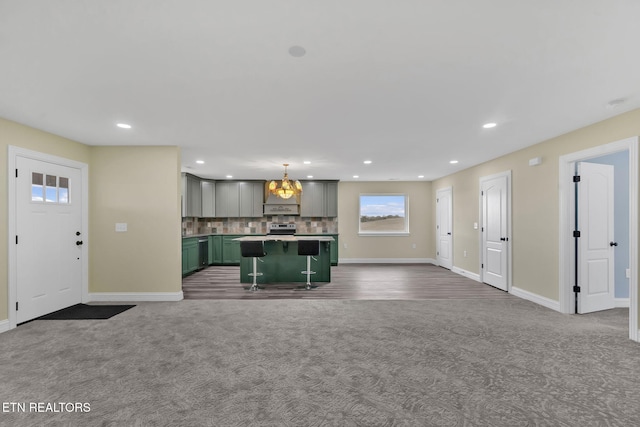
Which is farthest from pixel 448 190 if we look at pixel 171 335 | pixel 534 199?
pixel 171 335

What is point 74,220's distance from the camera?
4.43 m

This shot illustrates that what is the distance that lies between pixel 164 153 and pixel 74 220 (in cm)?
166

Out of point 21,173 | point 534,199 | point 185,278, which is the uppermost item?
point 21,173

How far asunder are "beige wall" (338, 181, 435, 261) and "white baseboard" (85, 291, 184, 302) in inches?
202

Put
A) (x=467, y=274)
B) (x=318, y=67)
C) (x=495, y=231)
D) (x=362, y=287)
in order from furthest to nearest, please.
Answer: (x=467, y=274) < (x=362, y=287) < (x=495, y=231) < (x=318, y=67)

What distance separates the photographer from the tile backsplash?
877 centimetres

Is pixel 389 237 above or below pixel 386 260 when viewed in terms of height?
above

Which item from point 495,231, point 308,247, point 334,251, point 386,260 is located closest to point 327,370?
point 308,247

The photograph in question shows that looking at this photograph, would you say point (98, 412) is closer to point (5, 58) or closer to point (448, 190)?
point (5, 58)

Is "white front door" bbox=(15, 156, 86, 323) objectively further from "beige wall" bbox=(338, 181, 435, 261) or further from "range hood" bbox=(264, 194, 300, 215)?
"beige wall" bbox=(338, 181, 435, 261)

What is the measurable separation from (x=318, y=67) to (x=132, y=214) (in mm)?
4072

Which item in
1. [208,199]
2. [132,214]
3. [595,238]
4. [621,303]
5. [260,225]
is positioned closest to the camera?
[595,238]

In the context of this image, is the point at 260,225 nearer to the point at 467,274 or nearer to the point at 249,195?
the point at 249,195

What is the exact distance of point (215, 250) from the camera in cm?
830
